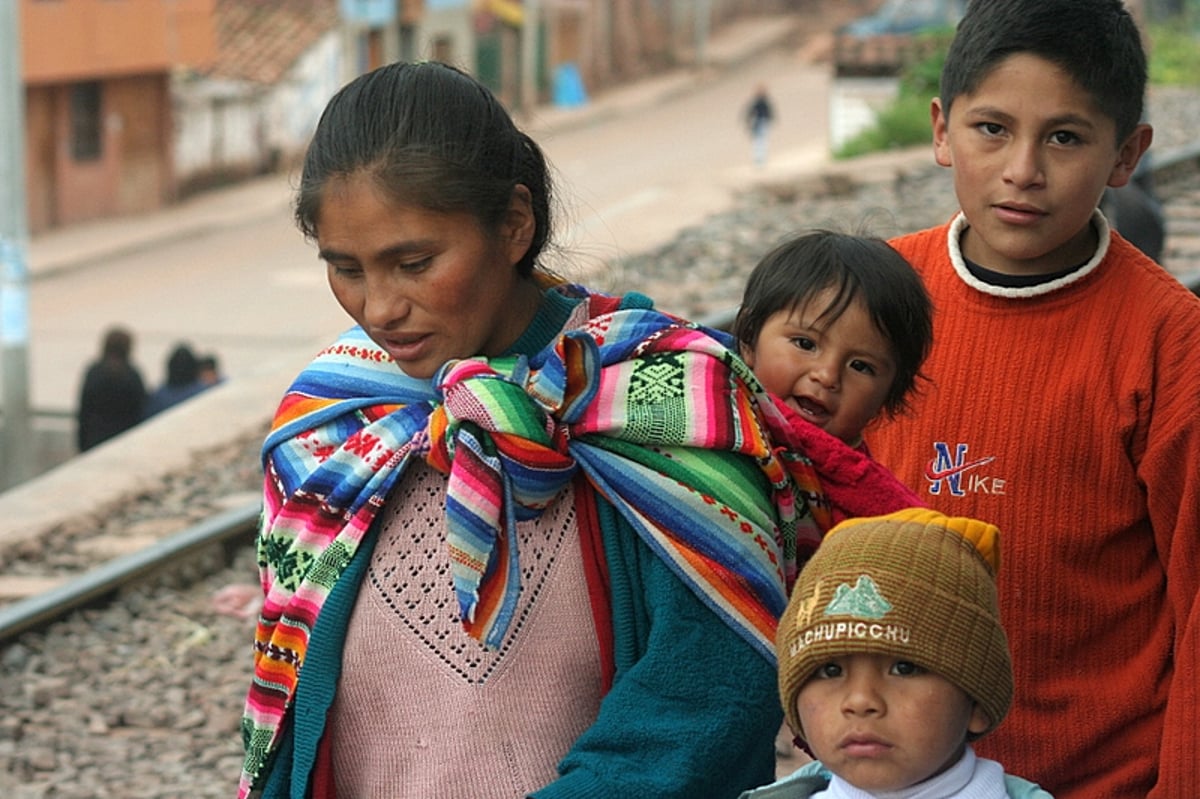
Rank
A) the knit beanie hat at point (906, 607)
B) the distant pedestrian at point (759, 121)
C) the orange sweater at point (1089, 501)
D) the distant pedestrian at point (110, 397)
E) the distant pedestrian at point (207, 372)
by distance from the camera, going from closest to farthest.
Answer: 1. the knit beanie hat at point (906, 607)
2. the orange sweater at point (1089, 501)
3. the distant pedestrian at point (110, 397)
4. the distant pedestrian at point (207, 372)
5. the distant pedestrian at point (759, 121)

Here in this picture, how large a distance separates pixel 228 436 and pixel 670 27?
45.1 metres

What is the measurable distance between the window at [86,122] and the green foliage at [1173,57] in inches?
652

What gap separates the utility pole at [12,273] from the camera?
568 inches

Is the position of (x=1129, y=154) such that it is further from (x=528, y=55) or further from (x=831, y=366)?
(x=528, y=55)

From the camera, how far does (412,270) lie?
8.04 ft

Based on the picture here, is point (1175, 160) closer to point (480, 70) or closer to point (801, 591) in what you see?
point (801, 591)

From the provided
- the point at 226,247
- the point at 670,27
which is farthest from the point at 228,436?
the point at 670,27

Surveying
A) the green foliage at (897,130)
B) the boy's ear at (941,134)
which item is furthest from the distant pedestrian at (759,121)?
the boy's ear at (941,134)

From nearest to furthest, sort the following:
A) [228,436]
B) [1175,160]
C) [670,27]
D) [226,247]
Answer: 1. [228,436]
2. [1175,160]
3. [226,247]
4. [670,27]

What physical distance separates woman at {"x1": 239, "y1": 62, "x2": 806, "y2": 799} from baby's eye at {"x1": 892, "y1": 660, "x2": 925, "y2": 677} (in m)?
0.21

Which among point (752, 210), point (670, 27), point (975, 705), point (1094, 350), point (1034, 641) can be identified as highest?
point (1094, 350)

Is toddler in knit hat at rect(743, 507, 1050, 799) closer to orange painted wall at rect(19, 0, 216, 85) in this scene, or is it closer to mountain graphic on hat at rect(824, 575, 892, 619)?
mountain graphic on hat at rect(824, 575, 892, 619)

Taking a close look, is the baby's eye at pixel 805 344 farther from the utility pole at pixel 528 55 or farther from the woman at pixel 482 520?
the utility pole at pixel 528 55

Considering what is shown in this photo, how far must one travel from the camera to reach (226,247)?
2934cm
